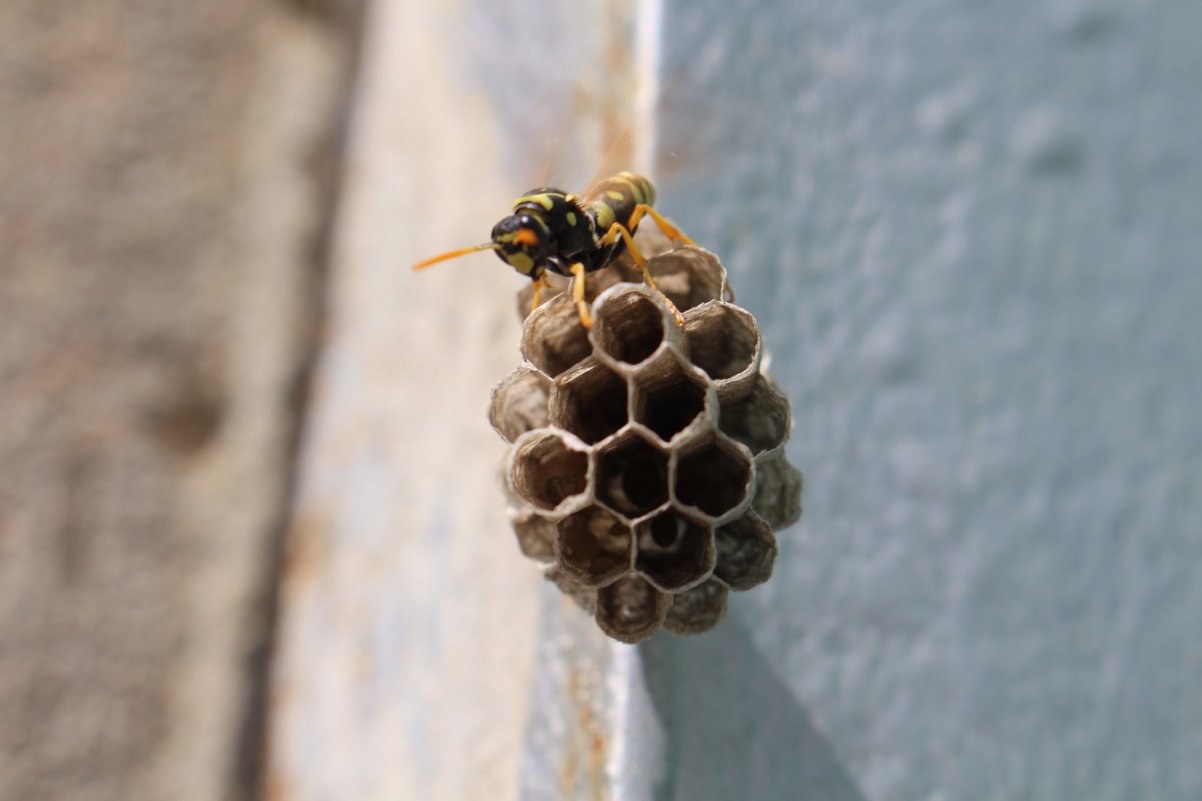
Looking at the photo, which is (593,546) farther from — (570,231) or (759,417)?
(570,231)

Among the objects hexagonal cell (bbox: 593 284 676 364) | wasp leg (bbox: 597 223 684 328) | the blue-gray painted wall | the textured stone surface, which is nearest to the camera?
hexagonal cell (bbox: 593 284 676 364)

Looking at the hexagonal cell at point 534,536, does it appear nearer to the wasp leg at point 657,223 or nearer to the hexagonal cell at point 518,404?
the hexagonal cell at point 518,404

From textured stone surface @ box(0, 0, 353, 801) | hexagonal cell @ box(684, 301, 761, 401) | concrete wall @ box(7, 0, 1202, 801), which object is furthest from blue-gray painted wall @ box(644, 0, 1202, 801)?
textured stone surface @ box(0, 0, 353, 801)

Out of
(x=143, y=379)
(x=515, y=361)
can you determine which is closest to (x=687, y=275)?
(x=515, y=361)

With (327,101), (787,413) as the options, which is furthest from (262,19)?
(787,413)

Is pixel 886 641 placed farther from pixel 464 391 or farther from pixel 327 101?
pixel 327 101

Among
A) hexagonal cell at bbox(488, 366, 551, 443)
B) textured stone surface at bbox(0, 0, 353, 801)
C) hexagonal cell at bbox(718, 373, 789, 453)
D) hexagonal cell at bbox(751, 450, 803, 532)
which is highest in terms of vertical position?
textured stone surface at bbox(0, 0, 353, 801)

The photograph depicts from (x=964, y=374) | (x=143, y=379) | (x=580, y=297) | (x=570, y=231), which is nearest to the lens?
(x=580, y=297)

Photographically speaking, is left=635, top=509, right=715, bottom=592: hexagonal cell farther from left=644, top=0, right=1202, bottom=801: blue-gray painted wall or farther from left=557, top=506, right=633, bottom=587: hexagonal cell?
left=644, top=0, right=1202, bottom=801: blue-gray painted wall
